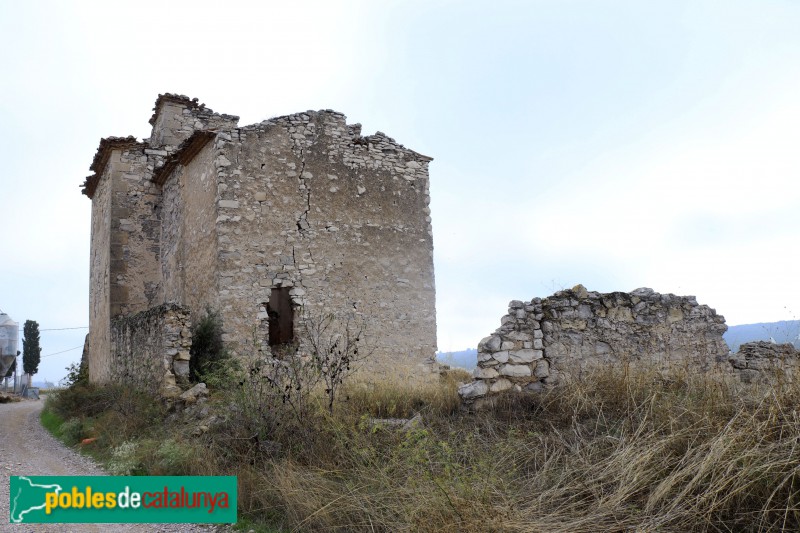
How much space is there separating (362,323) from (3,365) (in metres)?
29.3

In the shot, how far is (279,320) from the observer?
1380 cm

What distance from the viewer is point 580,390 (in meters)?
6.56

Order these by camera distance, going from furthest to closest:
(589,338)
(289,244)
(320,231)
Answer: (320,231)
(289,244)
(589,338)

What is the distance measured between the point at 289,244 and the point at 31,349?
35747 millimetres

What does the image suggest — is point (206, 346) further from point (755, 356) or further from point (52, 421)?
point (755, 356)

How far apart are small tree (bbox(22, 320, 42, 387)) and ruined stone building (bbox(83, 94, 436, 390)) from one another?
30.0 m

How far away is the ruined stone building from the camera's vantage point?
12.0 m

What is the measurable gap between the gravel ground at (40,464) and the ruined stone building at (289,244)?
1.93m

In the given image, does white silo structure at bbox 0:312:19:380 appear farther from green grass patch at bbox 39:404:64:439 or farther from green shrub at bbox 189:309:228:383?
green shrub at bbox 189:309:228:383

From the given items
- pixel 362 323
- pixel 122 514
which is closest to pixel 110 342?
pixel 362 323

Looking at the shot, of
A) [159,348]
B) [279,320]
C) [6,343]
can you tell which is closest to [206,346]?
[159,348]

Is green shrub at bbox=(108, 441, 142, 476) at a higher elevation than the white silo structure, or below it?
below

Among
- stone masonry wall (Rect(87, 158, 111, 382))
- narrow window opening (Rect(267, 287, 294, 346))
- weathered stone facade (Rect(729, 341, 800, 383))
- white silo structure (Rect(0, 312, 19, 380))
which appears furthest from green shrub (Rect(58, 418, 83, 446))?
white silo structure (Rect(0, 312, 19, 380))

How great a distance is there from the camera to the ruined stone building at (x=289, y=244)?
12.0 meters
